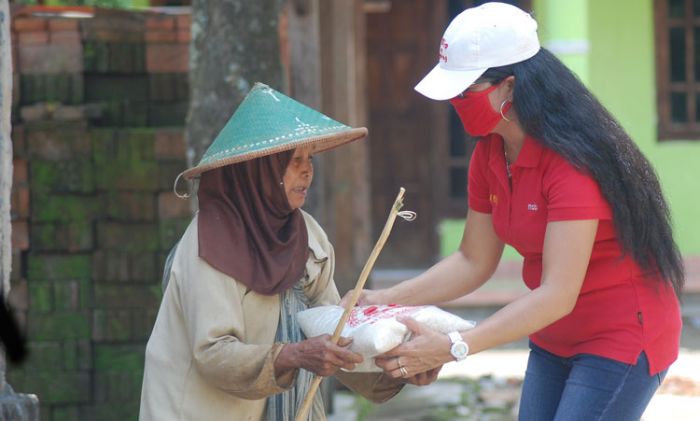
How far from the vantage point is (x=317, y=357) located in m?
3.19

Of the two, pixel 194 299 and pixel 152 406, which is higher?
pixel 194 299

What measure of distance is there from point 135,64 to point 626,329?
11.0 feet

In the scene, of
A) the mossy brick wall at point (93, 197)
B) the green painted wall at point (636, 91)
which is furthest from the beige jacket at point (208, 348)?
the green painted wall at point (636, 91)

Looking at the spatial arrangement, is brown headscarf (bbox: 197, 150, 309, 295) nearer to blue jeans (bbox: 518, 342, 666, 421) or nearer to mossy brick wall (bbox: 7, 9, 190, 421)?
blue jeans (bbox: 518, 342, 666, 421)

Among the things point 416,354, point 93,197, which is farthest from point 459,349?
point 93,197

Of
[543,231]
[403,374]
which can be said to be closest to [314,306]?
[403,374]

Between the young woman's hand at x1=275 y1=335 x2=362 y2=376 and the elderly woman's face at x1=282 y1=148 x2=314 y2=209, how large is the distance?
0.40 metres

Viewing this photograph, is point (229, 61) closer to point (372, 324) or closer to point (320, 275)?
point (320, 275)

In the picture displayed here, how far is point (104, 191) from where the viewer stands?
6.11 metres

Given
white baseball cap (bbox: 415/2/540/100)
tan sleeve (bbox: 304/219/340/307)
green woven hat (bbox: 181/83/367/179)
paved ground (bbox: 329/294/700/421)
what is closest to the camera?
green woven hat (bbox: 181/83/367/179)

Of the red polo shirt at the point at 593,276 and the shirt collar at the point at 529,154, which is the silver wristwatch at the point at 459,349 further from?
the shirt collar at the point at 529,154

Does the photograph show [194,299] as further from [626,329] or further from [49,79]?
[49,79]

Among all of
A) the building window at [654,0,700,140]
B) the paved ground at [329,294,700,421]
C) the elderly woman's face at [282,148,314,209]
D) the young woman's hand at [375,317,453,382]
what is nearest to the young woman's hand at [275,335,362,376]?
the young woman's hand at [375,317,453,382]

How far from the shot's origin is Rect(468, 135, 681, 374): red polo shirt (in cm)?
337
